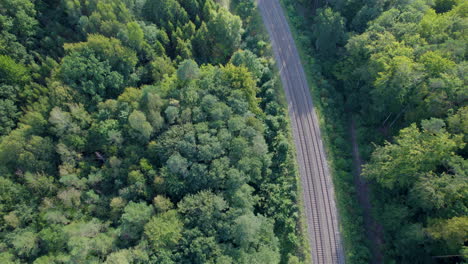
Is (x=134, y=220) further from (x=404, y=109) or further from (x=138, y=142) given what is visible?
(x=404, y=109)

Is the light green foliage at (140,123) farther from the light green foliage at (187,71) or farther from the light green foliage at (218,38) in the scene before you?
the light green foliage at (218,38)

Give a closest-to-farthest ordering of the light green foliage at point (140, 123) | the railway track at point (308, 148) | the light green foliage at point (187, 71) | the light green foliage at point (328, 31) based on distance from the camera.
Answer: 1. the light green foliage at point (140, 123)
2. the railway track at point (308, 148)
3. the light green foliage at point (187, 71)
4. the light green foliage at point (328, 31)

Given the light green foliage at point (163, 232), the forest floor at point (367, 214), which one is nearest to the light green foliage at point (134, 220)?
the light green foliage at point (163, 232)

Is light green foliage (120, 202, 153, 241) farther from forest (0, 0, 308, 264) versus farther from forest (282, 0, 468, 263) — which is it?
forest (282, 0, 468, 263)

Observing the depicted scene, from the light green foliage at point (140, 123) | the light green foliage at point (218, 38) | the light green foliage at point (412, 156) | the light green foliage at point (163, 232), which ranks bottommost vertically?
the light green foliage at point (163, 232)

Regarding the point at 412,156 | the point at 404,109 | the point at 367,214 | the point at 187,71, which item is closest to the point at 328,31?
the point at 404,109

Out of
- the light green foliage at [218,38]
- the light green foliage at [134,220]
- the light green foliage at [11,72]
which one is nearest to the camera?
the light green foliage at [134,220]

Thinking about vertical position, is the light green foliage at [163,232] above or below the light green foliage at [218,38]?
below
